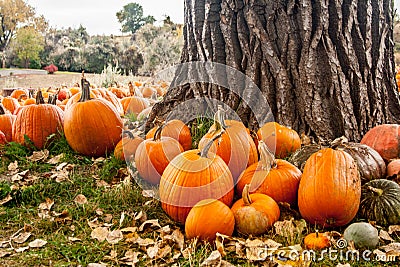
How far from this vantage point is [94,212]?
2.79 meters

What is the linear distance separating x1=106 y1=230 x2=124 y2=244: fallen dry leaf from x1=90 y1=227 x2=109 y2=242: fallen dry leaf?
0.03 m

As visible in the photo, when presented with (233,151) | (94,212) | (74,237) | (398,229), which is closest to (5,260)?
(74,237)

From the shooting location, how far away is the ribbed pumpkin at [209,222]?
229 centimetres

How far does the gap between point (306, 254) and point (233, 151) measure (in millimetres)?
940

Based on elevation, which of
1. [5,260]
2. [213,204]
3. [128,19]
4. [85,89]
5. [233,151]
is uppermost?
[128,19]

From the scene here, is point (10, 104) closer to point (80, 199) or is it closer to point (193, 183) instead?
point (80, 199)

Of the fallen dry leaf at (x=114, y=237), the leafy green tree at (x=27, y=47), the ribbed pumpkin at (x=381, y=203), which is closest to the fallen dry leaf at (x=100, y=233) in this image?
the fallen dry leaf at (x=114, y=237)

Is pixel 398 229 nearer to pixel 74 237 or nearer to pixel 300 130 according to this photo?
pixel 300 130

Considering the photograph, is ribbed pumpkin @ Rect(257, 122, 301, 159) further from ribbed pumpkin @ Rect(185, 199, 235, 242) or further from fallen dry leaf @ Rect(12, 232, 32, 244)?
fallen dry leaf @ Rect(12, 232, 32, 244)

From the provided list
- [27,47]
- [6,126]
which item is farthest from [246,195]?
[27,47]

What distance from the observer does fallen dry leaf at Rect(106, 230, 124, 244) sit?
2.37 meters

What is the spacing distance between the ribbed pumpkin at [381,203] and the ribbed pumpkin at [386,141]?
0.65 meters

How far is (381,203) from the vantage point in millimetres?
2514

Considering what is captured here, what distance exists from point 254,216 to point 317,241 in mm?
356
